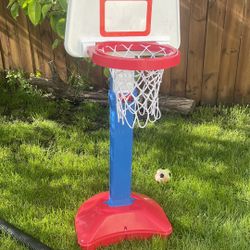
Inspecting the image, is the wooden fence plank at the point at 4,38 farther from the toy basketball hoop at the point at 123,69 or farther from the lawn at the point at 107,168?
the toy basketball hoop at the point at 123,69

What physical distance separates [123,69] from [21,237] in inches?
48.9

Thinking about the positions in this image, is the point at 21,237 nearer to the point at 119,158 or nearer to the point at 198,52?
the point at 119,158

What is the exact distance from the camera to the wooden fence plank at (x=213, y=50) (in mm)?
4203

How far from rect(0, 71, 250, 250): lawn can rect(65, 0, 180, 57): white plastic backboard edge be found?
115 centimetres

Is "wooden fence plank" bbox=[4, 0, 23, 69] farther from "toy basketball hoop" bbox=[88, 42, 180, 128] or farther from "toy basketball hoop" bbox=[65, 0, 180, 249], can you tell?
"toy basketball hoop" bbox=[88, 42, 180, 128]

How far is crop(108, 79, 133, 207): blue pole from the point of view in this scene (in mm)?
2533

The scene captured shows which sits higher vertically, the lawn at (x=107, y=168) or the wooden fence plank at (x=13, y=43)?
the wooden fence plank at (x=13, y=43)

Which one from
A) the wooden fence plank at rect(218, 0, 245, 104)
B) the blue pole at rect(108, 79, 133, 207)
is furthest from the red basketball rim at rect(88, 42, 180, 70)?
the wooden fence plank at rect(218, 0, 245, 104)

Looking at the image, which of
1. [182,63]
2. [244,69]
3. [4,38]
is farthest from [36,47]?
[244,69]

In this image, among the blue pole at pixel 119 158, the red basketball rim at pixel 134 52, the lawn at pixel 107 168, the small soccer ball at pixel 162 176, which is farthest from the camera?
the small soccer ball at pixel 162 176

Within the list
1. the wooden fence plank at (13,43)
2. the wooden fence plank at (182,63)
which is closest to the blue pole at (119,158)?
the wooden fence plank at (182,63)

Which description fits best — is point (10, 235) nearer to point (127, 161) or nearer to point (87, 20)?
point (127, 161)

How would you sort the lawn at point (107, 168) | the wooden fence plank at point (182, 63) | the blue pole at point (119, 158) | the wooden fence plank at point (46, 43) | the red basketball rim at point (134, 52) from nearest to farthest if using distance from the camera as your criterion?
the red basketball rim at point (134, 52)
the blue pole at point (119, 158)
the lawn at point (107, 168)
the wooden fence plank at point (182, 63)
the wooden fence plank at point (46, 43)

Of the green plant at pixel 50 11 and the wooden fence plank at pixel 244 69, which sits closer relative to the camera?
the green plant at pixel 50 11
